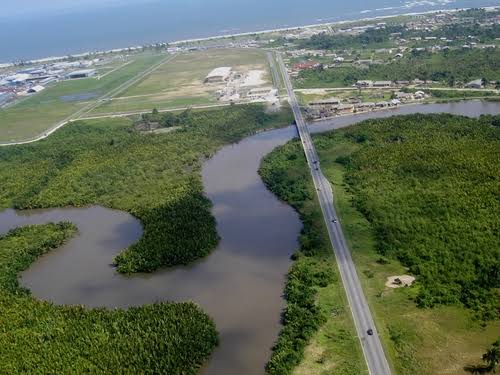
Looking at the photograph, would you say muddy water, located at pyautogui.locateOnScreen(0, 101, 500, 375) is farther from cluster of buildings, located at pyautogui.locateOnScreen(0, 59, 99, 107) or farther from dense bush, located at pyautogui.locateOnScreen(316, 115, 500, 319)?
cluster of buildings, located at pyautogui.locateOnScreen(0, 59, 99, 107)

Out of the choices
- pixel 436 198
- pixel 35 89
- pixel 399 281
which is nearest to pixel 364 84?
pixel 436 198

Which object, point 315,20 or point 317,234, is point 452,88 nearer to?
point 317,234

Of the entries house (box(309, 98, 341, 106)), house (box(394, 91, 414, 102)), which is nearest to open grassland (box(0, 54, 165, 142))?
house (box(309, 98, 341, 106))

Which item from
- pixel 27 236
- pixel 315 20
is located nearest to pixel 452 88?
pixel 27 236

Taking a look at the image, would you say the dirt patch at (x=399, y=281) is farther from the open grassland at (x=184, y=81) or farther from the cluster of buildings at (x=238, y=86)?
the open grassland at (x=184, y=81)

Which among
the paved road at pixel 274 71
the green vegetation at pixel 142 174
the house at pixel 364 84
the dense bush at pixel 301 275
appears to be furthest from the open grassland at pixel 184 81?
the dense bush at pixel 301 275
